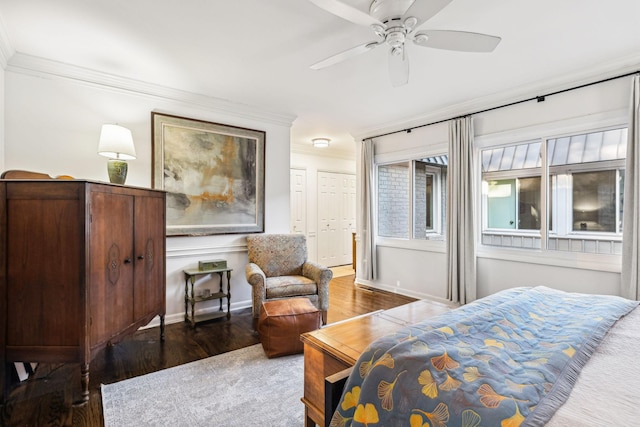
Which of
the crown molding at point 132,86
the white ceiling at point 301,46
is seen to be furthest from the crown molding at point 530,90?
the crown molding at point 132,86

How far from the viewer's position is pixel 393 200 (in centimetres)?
494

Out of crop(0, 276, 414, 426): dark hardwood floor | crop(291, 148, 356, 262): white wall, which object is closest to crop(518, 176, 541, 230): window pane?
crop(0, 276, 414, 426): dark hardwood floor

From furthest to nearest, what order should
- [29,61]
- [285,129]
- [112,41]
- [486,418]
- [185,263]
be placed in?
[285,129]
[185,263]
[29,61]
[112,41]
[486,418]

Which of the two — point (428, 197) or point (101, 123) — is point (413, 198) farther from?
point (101, 123)

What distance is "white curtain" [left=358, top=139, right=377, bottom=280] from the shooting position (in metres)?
4.90

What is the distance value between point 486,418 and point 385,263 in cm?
410

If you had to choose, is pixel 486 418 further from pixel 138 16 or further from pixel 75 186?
pixel 138 16

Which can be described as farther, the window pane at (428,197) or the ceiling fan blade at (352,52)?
the window pane at (428,197)

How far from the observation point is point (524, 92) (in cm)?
326

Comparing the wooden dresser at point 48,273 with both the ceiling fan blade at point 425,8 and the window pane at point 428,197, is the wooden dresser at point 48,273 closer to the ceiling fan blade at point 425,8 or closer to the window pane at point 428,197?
the ceiling fan blade at point 425,8

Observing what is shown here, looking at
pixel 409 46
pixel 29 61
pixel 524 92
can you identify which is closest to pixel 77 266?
pixel 29 61

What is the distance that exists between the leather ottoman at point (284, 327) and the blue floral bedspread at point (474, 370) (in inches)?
59.0

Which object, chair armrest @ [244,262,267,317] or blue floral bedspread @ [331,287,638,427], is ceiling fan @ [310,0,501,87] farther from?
chair armrest @ [244,262,267,317]

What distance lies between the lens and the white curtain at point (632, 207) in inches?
102
